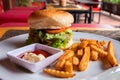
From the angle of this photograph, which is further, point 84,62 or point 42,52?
point 42,52

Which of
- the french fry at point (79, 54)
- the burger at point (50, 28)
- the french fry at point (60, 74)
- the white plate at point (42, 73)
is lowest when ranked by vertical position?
the white plate at point (42, 73)

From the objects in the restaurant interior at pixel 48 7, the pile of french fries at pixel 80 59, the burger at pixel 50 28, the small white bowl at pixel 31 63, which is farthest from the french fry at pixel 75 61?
the restaurant interior at pixel 48 7

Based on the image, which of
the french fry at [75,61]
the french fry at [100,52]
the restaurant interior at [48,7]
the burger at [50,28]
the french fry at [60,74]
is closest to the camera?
the french fry at [60,74]

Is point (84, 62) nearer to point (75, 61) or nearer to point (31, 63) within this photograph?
point (75, 61)

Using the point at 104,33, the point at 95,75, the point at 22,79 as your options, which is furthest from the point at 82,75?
the point at 104,33

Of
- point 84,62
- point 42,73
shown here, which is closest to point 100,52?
point 84,62

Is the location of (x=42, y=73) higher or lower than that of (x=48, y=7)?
lower

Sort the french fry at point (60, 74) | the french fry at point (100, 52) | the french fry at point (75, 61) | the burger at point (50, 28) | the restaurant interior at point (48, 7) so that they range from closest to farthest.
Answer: the french fry at point (60, 74), the french fry at point (75, 61), the french fry at point (100, 52), the burger at point (50, 28), the restaurant interior at point (48, 7)

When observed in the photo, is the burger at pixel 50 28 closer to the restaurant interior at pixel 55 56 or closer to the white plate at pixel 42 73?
the restaurant interior at pixel 55 56
